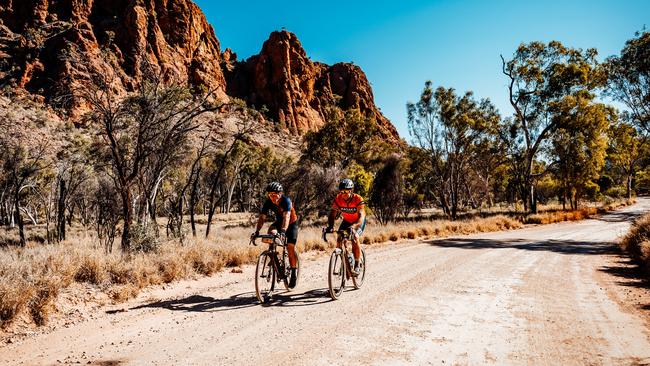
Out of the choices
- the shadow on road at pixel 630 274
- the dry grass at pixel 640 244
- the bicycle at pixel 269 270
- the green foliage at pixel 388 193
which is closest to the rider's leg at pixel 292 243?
the bicycle at pixel 269 270

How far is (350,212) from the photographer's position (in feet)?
23.2

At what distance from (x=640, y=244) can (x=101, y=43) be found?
1029 inches

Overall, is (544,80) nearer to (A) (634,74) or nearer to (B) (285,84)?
(A) (634,74)

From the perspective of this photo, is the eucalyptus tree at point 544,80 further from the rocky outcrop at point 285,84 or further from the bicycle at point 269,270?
the rocky outcrop at point 285,84

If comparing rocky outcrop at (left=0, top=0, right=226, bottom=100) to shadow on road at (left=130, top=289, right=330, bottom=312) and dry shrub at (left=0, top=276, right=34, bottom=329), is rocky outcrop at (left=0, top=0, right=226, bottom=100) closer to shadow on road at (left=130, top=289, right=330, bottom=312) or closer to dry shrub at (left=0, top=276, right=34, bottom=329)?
dry shrub at (left=0, top=276, right=34, bottom=329)

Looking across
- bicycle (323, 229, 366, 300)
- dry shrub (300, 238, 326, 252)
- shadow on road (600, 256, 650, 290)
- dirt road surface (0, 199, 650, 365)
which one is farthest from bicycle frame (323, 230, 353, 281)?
dry shrub (300, 238, 326, 252)

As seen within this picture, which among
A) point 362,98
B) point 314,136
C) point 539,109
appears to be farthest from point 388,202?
point 362,98

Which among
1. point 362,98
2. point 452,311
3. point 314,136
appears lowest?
point 452,311

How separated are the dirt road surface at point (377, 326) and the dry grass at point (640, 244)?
7.14 feet

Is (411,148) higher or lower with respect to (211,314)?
higher

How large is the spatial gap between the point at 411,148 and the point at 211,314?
1212 inches

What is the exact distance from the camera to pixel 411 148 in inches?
1350

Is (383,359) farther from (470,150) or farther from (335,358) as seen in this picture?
(470,150)

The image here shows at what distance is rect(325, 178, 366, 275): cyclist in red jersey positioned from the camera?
695 cm
